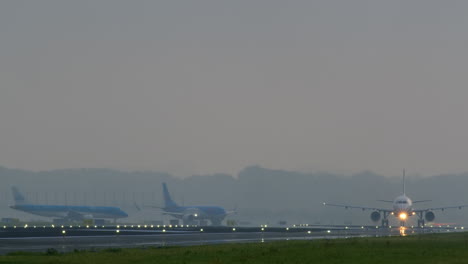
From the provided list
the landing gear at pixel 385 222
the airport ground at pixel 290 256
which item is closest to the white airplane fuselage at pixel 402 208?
the landing gear at pixel 385 222

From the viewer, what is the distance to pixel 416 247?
66.2m

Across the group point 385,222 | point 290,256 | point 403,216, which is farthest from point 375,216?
point 290,256

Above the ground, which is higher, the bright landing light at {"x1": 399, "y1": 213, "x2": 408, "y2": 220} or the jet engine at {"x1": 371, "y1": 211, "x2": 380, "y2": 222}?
the jet engine at {"x1": 371, "y1": 211, "x2": 380, "y2": 222}

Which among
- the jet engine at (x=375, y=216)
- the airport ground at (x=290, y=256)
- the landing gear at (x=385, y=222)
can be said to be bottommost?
the airport ground at (x=290, y=256)

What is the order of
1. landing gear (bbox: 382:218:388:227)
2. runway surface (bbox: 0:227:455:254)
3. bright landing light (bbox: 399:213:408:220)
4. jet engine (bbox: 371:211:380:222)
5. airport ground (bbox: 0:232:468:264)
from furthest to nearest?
jet engine (bbox: 371:211:380:222) → landing gear (bbox: 382:218:388:227) → bright landing light (bbox: 399:213:408:220) → runway surface (bbox: 0:227:455:254) → airport ground (bbox: 0:232:468:264)

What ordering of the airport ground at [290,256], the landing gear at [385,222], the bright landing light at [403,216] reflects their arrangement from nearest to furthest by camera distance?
the airport ground at [290,256] → the bright landing light at [403,216] → the landing gear at [385,222]

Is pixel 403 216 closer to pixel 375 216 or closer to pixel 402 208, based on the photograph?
pixel 402 208

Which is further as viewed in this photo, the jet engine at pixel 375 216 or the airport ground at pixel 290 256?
the jet engine at pixel 375 216

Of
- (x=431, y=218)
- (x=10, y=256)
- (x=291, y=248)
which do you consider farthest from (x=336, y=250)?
(x=431, y=218)

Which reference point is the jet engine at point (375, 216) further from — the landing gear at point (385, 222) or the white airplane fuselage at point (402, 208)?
the white airplane fuselage at point (402, 208)

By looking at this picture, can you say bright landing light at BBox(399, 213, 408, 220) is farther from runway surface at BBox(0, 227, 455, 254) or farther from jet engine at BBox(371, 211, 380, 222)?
runway surface at BBox(0, 227, 455, 254)

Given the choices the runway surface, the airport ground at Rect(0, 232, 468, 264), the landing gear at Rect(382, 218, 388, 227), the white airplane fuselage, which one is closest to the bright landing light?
the white airplane fuselage

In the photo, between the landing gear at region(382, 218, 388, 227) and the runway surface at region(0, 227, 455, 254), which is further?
the landing gear at region(382, 218, 388, 227)

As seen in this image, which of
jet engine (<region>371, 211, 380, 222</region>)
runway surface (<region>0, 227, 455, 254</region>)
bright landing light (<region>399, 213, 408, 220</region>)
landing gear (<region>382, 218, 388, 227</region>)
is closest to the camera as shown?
runway surface (<region>0, 227, 455, 254</region>)
